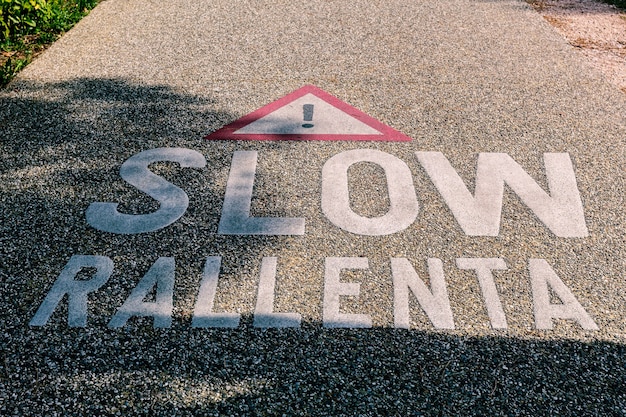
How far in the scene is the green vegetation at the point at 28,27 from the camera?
23.1 ft

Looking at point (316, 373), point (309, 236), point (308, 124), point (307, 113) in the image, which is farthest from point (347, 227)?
point (307, 113)

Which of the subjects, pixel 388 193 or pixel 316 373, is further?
pixel 388 193

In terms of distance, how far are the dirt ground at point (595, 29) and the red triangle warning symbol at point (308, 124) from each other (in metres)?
2.67

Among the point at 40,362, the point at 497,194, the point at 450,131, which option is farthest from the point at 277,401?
the point at 450,131

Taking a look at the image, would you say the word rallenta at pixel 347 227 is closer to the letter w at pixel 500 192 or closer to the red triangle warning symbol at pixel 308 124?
the letter w at pixel 500 192

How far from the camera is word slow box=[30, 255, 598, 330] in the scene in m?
3.57

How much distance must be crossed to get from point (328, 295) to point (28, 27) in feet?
18.9

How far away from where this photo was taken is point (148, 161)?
16.7 feet

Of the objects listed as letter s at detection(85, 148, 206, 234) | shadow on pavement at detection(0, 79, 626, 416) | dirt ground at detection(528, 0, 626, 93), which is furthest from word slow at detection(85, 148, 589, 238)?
dirt ground at detection(528, 0, 626, 93)

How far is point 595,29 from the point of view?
8078 mm

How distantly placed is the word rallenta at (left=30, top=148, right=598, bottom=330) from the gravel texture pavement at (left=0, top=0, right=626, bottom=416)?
0.13ft

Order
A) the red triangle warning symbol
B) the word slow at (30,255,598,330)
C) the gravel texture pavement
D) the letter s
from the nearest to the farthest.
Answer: the gravel texture pavement → the word slow at (30,255,598,330) → the letter s → the red triangle warning symbol

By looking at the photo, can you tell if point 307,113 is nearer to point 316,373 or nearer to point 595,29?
point 316,373

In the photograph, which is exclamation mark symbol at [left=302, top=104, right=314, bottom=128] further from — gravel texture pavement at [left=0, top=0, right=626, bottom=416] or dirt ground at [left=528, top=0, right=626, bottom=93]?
dirt ground at [left=528, top=0, right=626, bottom=93]
